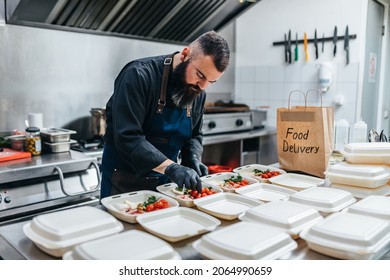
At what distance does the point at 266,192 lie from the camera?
1.73 metres

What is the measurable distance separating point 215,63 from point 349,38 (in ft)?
8.68

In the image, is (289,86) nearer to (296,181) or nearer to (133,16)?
(133,16)

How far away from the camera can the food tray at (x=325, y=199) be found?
4.59 ft

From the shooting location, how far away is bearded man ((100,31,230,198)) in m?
1.70

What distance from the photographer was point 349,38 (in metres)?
3.79

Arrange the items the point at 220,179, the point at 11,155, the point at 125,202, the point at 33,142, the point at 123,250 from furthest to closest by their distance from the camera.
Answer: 1. the point at 33,142
2. the point at 11,155
3. the point at 220,179
4. the point at 125,202
5. the point at 123,250

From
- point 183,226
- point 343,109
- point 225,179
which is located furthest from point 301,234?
point 343,109

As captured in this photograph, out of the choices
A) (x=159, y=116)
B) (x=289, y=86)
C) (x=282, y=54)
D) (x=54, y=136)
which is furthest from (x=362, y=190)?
(x=282, y=54)

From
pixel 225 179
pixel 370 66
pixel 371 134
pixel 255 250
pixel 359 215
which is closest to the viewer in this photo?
pixel 255 250

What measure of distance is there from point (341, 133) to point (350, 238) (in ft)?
5.56

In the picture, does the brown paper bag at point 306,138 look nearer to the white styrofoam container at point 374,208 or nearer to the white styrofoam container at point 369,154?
the white styrofoam container at point 369,154

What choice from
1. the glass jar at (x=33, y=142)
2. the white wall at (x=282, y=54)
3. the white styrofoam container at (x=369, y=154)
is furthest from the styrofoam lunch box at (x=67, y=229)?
the white wall at (x=282, y=54)

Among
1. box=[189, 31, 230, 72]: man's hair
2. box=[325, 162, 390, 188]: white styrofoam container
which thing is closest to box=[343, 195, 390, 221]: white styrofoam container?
box=[325, 162, 390, 188]: white styrofoam container

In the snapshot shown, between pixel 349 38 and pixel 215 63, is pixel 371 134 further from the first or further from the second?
pixel 349 38
